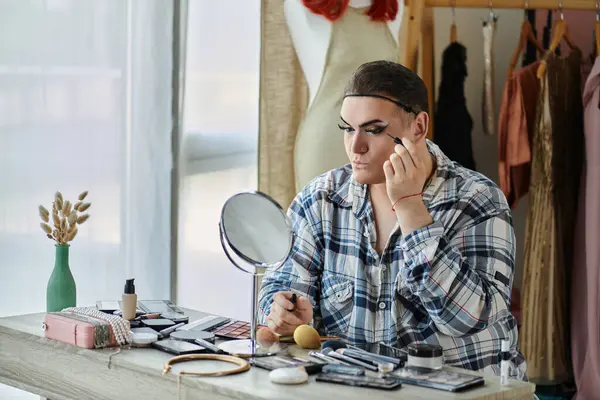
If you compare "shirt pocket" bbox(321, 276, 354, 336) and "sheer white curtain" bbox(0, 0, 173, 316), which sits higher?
"sheer white curtain" bbox(0, 0, 173, 316)

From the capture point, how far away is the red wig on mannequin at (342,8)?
2.87 meters

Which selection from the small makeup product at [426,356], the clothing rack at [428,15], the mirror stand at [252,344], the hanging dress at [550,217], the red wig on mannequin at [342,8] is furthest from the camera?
the hanging dress at [550,217]

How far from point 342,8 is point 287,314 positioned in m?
1.18

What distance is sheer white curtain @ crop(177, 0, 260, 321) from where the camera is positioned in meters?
3.22

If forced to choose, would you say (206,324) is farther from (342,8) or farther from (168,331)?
(342,8)

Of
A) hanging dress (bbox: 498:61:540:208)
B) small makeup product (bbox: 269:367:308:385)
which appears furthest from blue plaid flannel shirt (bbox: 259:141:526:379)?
hanging dress (bbox: 498:61:540:208)

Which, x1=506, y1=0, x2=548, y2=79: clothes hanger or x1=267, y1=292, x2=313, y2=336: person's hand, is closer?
x1=267, y1=292, x2=313, y2=336: person's hand

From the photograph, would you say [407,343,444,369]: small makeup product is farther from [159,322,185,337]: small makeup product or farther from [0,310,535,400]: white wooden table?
[159,322,185,337]: small makeup product

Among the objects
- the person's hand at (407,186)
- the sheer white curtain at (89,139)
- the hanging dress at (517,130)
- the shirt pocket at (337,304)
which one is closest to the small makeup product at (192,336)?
the shirt pocket at (337,304)

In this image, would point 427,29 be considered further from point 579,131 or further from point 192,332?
point 192,332

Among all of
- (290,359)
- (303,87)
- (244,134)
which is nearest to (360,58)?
(303,87)

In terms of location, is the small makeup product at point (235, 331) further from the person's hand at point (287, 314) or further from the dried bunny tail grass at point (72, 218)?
the dried bunny tail grass at point (72, 218)

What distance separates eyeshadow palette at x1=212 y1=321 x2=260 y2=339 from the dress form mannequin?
877mm

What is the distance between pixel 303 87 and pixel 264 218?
1.14 meters
